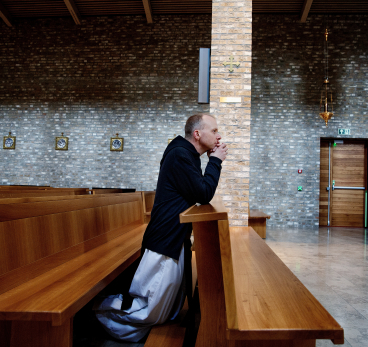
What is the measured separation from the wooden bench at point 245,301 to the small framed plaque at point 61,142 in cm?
816

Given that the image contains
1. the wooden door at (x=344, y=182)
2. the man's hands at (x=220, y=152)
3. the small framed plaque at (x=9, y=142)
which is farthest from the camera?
the small framed plaque at (x=9, y=142)

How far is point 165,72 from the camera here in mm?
9070

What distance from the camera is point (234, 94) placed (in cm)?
358

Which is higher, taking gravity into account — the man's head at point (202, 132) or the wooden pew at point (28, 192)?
the man's head at point (202, 132)

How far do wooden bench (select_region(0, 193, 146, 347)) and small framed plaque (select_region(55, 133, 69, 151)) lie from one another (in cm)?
706

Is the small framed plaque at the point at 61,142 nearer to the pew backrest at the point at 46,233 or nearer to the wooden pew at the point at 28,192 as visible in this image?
the wooden pew at the point at 28,192

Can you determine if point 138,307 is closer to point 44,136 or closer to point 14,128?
point 44,136

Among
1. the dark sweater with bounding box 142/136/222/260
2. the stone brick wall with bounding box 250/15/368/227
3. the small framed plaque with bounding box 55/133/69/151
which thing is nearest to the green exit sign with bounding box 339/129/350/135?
the stone brick wall with bounding box 250/15/368/227

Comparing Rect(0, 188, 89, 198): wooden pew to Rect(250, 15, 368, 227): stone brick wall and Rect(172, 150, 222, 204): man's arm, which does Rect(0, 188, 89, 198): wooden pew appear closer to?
Rect(172, 150, 222, 204): man's arm

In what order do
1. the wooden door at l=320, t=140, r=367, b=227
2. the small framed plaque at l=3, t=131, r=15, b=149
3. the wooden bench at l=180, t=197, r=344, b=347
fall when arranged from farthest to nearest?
the small framed plaque at l=3, t=131, r=15, b=149, the wooden door at l=320, t=140, r=367, b=227, the wooden bench at l=180, t=197, r=344, b=347

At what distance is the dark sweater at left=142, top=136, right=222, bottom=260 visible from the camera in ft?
5.79

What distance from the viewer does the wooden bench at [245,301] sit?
110 centimetres

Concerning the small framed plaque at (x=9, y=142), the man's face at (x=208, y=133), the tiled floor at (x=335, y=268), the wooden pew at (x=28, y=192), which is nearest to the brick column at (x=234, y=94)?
the tiled floor at (x=335, y=268)

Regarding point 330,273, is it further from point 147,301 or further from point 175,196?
point 175,196
